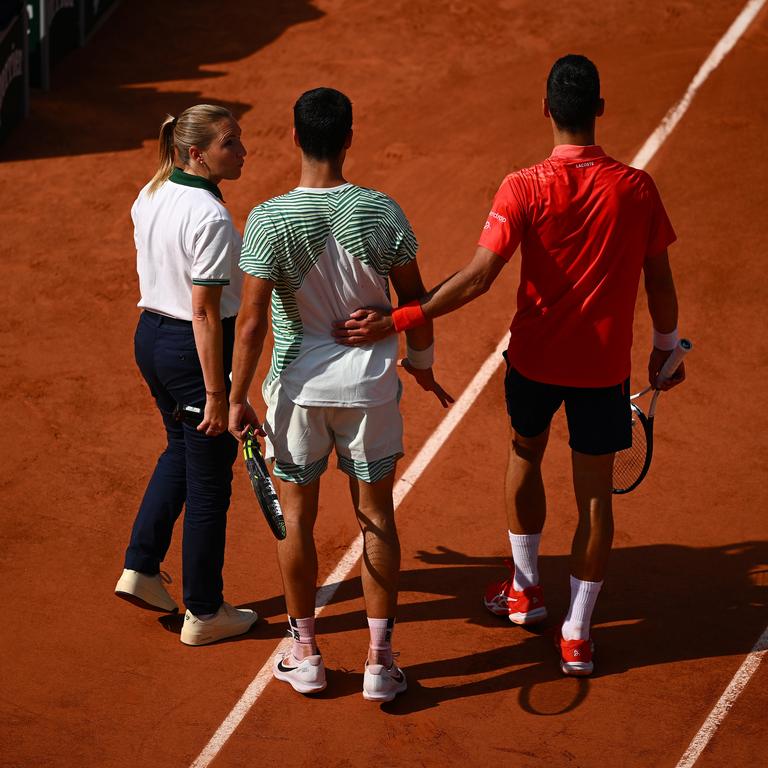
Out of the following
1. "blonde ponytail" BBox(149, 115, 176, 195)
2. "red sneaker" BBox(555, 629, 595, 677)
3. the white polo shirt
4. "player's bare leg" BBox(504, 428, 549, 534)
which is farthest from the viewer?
"player's bare leg" BBox(504, 428, 549, 534)

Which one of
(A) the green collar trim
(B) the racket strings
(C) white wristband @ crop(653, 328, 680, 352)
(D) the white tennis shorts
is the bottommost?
(B) the racket strings

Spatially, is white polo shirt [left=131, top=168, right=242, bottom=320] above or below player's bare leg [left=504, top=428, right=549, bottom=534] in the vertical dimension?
above

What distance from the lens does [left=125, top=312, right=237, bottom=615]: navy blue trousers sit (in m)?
5.07

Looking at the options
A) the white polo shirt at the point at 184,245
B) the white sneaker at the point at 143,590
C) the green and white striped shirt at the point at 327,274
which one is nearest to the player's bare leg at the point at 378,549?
the green and white striped shirt at the point at 327,274

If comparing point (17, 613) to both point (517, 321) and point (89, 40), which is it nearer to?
point (517, 321)

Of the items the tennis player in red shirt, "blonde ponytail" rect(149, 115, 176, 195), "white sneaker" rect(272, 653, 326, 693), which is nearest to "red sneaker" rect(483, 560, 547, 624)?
the tennis player in red shirt

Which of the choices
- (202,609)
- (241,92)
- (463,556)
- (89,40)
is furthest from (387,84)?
(202,609)

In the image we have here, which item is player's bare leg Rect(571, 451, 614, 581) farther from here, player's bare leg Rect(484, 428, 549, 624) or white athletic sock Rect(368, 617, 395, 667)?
white athletic sock Rect(368, 617, 395, 667)

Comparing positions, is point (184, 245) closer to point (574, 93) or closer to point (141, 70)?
point (574, 93)

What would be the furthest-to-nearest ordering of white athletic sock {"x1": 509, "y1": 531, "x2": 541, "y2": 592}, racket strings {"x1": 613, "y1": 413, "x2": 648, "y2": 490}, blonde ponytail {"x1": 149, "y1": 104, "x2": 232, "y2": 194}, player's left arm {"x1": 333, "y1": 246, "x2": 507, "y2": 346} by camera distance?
racket strings {"x1": 613, "y1": 413, "x2": 648, "y2": 490}, white athletic sock {"x1": 509, "y1": 531, "x2": 541, "y2": 592}, blonde ponytail {"x1": 149, "y1": 104, "x2": 232, "y2": 194}, player's left arm {"x1": 333, "y1": 246, "x2": 507, "y2": 346}

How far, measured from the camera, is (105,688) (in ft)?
16.7

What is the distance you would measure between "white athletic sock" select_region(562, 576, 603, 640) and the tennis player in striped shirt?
2.65 feet

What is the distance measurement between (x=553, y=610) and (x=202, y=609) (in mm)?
Answer: 1749

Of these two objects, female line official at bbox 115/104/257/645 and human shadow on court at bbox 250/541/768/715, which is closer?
female line official at bbox 115/104/257/645
